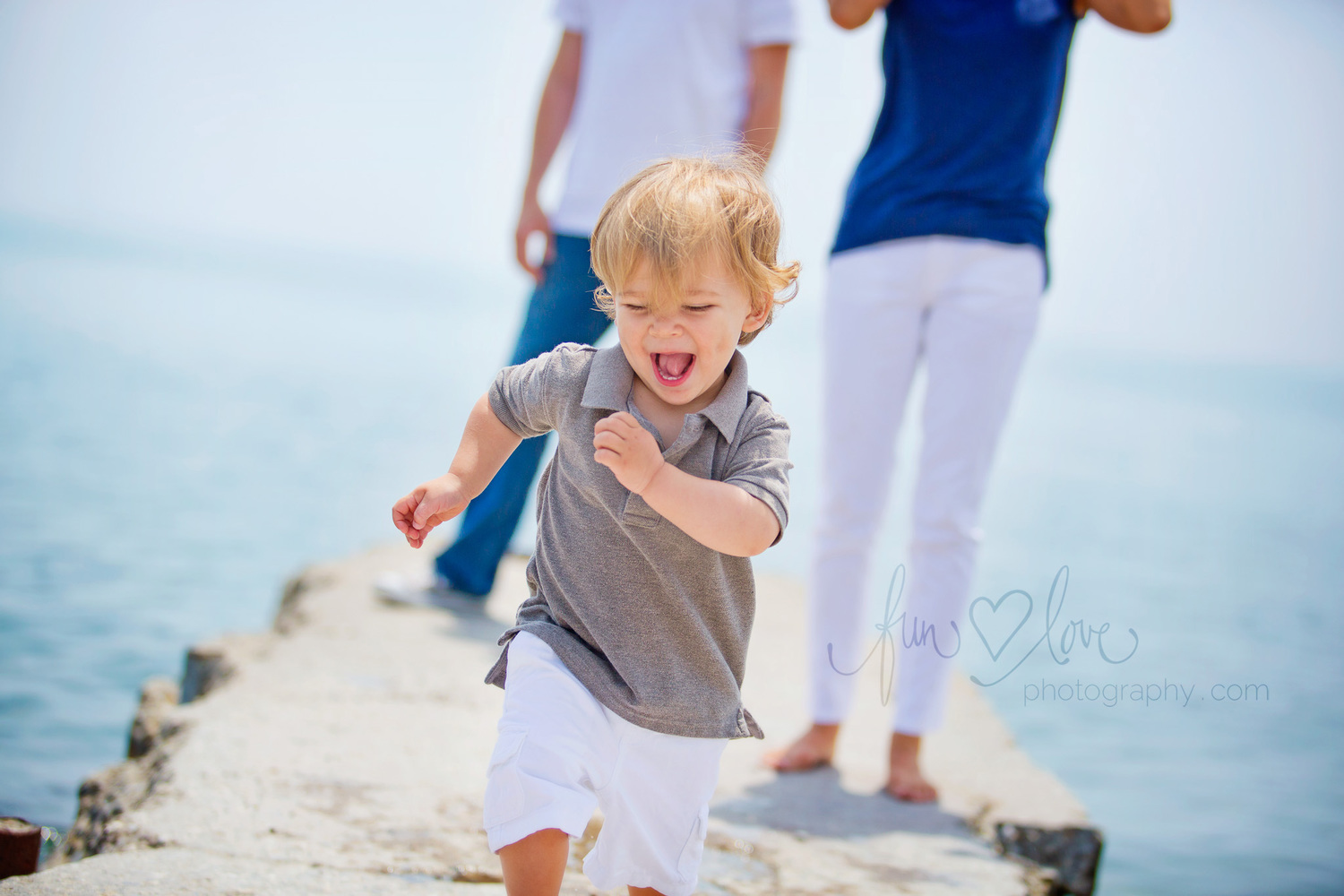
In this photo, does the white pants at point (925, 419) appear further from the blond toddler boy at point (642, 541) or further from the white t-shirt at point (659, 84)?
the blond toddler boy at point (642, 541)

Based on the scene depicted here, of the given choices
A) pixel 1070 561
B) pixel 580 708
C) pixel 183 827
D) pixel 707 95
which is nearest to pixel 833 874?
pixel 580 708

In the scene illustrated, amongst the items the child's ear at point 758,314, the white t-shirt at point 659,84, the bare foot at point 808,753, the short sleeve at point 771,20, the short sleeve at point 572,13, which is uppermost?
the short sleeve at point 572,13

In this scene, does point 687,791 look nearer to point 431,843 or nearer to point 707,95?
point 431,843

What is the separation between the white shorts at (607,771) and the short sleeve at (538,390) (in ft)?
0.92

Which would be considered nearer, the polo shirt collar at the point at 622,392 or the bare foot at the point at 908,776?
the polo shirt collar at the point at 622,392

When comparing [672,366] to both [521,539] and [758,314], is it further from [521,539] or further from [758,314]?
[521,539]

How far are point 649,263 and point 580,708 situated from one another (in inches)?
22.0

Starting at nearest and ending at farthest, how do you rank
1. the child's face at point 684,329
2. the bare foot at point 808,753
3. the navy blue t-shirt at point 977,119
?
1. the child's face at point 684,329
2. the navy blue t-shirt at point 977,119
3. the bare foot at point 808,753

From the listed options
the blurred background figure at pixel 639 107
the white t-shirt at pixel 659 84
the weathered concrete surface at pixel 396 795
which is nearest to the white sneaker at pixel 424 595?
the weathered concrete surface at pixel 396 795

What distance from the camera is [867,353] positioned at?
7.29 feet

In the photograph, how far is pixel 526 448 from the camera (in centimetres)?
289

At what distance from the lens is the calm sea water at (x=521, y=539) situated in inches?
129

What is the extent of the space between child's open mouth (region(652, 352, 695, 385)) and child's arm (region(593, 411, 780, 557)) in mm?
96

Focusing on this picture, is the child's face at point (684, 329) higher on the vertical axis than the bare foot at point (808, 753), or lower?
higher
